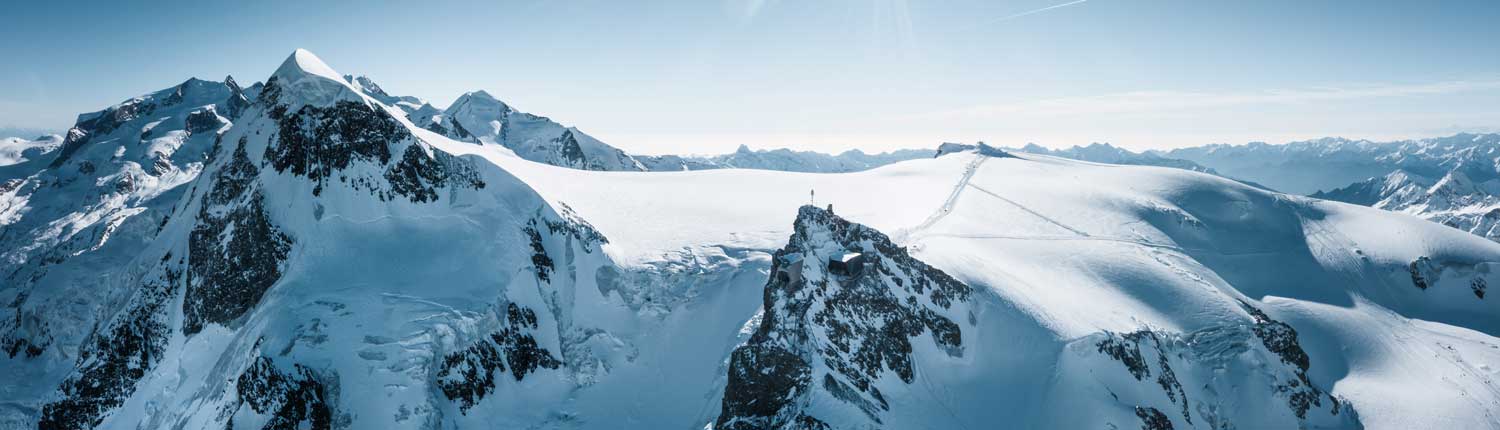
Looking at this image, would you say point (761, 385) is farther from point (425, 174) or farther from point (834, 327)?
point (425, 174)

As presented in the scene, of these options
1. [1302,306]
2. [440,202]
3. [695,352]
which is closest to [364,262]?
[440,202]

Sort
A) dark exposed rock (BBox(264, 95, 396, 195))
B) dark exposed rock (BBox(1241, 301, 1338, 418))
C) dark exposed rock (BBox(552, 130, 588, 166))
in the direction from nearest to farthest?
dark exposed rock (BBox(264, 95, 396, 195)) → dark exposed rock (BBox(1241, 301, 1338, 418)) → dark exposed rock (BBox(552, 130, 588, 166))

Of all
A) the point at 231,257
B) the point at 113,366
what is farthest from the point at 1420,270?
the point at 113,366

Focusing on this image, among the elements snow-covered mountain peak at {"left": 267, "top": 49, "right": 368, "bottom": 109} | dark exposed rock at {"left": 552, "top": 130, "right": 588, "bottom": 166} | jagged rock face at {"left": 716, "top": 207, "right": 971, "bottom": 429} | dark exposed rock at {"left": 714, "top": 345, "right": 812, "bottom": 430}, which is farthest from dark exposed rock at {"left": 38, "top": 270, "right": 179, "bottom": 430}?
dark exposed rock at {"left": 552, "top": 130, "right": 588, "bottom": 166}

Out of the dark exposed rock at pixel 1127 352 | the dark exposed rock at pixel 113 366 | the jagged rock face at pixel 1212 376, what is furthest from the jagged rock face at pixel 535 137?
the jagged rock face at pixel 1212 376

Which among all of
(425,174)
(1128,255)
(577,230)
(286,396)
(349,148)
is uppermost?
(349,148)

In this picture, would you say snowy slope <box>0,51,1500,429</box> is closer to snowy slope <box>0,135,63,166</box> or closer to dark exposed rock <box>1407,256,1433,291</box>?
dark exposed rock <box>1407,256,1433,291</box>
